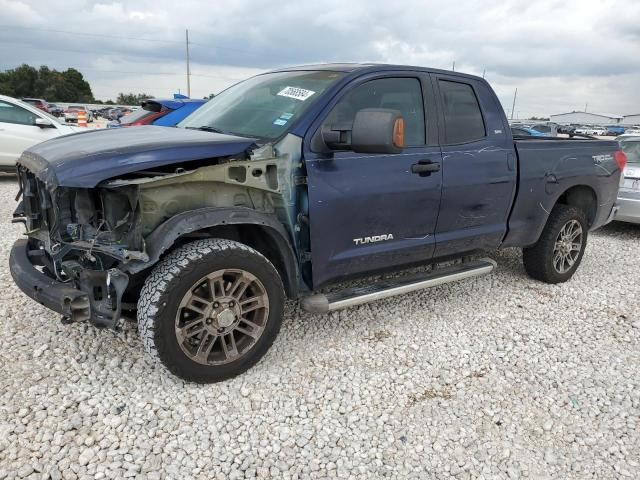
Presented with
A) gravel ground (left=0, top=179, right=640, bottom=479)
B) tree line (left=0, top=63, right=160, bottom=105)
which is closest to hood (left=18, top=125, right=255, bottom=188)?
gravel ground (left=0, top=179, right=640, bottom=479)

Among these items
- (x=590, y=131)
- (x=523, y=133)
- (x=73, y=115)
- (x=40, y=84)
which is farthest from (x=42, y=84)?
(x=523, y=133)

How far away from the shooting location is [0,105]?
9.40 m

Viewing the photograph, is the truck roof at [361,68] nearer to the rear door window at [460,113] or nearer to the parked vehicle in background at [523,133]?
the rear door window at [460,113]

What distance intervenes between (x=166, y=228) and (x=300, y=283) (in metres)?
A: 1.00

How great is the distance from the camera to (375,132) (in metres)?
2.95

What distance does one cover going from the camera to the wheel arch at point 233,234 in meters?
2.73

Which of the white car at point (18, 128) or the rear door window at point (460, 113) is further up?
the rear door window at point (460, 113)

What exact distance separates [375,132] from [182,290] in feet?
4.58

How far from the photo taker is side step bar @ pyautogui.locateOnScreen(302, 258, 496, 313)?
328cm

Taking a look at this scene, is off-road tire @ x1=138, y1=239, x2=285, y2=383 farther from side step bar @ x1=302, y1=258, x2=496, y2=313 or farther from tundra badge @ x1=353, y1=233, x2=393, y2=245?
tundra badge @ x1=353, y1=233, x2=393, y2=245

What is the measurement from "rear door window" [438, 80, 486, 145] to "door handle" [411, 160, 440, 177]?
276mm

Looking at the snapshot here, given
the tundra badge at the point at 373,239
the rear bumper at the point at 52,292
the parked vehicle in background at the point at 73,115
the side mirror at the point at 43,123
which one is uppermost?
the side mirror at the point at 43,123

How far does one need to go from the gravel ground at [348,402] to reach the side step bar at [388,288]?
1.21ft

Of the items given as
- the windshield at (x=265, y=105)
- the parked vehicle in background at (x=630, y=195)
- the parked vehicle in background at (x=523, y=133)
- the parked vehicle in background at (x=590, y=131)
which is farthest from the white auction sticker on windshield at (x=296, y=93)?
the parked vehicle in background at (x=590, y=131)
